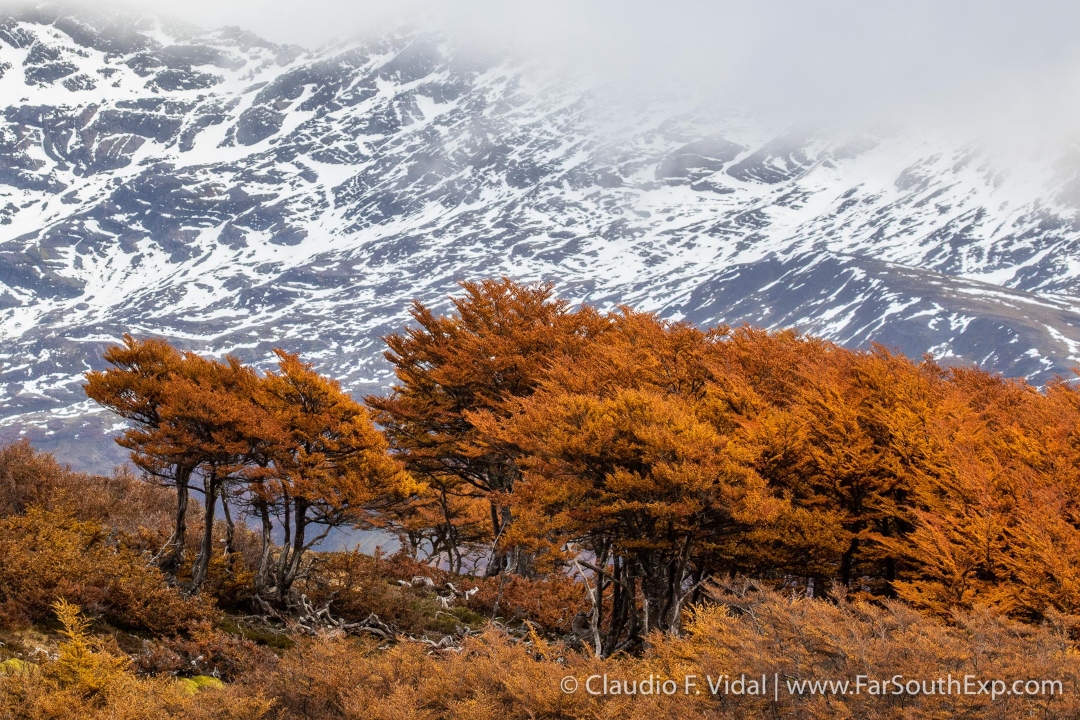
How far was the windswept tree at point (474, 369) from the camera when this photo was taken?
2250 centimetres

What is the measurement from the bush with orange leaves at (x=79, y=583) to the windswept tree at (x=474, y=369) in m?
8.54

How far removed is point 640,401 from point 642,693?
593 cm

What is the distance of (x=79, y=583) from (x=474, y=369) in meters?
11.6

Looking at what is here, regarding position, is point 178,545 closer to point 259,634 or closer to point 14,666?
point 259,634

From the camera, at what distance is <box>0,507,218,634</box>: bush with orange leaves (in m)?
12.0

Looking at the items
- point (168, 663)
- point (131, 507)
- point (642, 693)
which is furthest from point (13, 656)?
point (131, 507)

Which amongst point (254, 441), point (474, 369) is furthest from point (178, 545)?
point (474, 369)

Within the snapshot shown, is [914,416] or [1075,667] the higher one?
[914,416]

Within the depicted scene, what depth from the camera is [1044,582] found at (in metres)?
10.6

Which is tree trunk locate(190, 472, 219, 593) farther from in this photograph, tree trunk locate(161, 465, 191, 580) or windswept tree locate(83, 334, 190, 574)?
windswept tree locate(83, 334, 190, 574)

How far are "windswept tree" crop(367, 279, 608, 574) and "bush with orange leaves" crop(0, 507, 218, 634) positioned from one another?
8.54 m

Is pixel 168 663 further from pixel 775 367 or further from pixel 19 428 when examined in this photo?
pixel 19 428

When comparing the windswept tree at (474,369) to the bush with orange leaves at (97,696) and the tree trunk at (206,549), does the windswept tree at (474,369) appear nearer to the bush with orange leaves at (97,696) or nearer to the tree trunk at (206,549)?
the tree trunk at (206,549)

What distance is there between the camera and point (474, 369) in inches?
883
